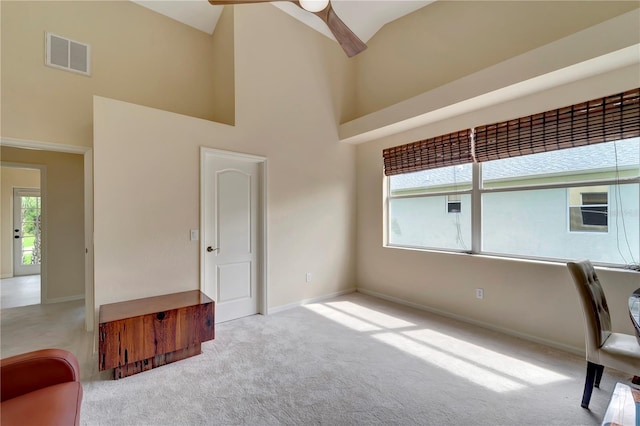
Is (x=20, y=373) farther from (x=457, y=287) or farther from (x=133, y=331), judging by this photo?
(x=457, y=287)

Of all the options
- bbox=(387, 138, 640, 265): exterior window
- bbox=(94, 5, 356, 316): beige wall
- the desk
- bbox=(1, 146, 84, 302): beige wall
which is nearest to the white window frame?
bbox=(387, 138, 640, 265): exterior window

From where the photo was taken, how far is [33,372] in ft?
4.44

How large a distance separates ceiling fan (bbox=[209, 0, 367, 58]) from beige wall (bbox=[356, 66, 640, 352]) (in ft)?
6.40

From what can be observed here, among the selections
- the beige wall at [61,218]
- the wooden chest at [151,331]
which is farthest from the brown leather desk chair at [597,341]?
the beige wall at [61,218]

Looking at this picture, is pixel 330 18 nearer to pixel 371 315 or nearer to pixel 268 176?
pixel 268 176

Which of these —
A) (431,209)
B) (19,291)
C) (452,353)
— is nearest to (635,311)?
(452,353)

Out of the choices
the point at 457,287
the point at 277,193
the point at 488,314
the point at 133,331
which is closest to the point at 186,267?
the point at 133,331

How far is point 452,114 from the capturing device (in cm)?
340

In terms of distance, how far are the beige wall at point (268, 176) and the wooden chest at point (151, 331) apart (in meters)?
0.36

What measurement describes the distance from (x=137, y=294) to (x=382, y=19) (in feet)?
16.2

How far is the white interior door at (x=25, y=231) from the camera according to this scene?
604cm

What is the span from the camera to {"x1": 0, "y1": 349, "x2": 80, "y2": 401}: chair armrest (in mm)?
1301

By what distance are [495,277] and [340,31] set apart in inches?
120

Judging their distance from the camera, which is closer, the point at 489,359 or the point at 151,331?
the point at 151,331
